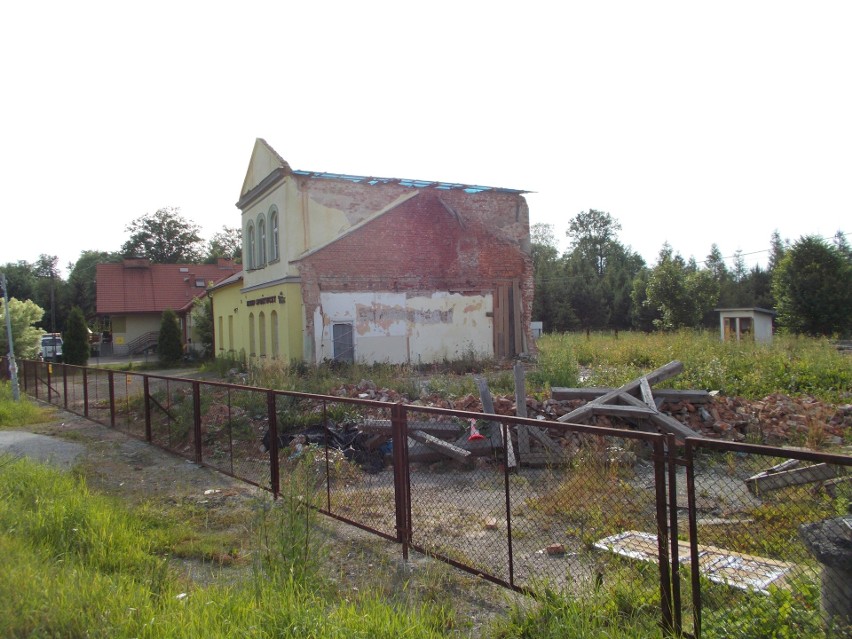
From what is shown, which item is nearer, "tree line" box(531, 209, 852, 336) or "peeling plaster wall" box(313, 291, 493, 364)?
"peeling plaster wall" box(313, 291, 493, 364)

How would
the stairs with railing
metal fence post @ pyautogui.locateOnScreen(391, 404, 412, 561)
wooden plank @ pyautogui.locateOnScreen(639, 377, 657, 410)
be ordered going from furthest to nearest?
1. the stairs with railing
2. wooden plank @ pyautogui.locateOnScreen(639, 377, 657, 410)
3. metal fence post @ pyautogui.locateOnScreen(391, 404, 412, 561)

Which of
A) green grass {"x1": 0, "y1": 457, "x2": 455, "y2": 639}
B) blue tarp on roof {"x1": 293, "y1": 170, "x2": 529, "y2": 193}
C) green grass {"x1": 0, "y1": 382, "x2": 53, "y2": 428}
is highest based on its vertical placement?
blue tarp on roof {"x1": 293, "y1": 170, "x2": 529, "y2": 193}

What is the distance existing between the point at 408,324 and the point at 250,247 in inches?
336

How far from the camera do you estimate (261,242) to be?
25391mm

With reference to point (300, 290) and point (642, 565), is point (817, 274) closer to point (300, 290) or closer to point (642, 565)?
point (300, 290)

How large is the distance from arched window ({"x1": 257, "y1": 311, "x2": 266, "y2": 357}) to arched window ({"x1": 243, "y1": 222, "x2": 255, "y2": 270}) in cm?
258

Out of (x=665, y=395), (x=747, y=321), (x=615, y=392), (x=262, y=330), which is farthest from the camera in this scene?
(x=747, y=321)

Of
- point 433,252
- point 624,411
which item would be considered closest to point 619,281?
point 433,252

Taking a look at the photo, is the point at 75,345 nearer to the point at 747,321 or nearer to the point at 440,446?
the point at 440,446

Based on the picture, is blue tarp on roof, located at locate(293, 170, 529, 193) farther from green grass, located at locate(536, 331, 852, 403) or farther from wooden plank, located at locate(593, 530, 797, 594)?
wooden plank, located at locate(593, 530, 797, 594)

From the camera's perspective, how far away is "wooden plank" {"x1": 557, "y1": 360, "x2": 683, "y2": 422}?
980 cm

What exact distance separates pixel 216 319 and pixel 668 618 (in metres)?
31.9

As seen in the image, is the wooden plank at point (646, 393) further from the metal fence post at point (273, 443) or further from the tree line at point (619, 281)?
the tree line at point (619, 281)

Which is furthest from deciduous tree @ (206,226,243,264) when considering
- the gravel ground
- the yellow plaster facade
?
the gravel ground
